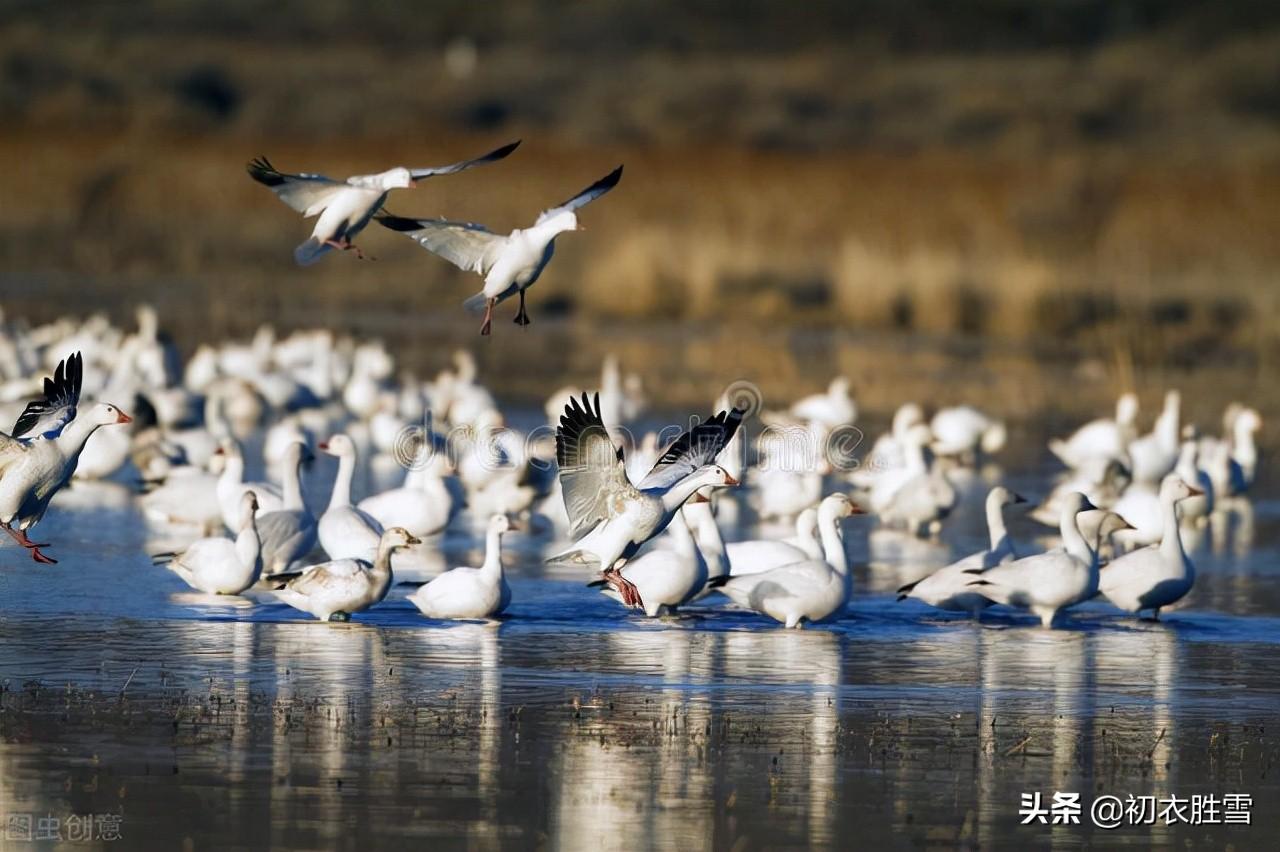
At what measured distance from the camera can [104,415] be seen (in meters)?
12.1

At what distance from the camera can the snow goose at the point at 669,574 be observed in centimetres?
1280

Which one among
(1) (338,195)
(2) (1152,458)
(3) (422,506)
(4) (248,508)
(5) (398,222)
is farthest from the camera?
(2) (1152,458)

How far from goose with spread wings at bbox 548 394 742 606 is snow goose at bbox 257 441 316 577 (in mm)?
2198

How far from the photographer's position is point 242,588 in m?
13.0

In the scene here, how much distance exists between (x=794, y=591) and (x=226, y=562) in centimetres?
301

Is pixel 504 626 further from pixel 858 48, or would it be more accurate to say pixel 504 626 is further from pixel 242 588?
pixel 858 48

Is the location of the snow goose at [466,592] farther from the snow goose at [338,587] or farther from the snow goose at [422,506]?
the snow goose at [422,506]

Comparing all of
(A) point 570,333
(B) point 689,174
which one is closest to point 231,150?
(B) point 689,174

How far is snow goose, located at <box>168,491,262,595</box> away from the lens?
12.9 metres

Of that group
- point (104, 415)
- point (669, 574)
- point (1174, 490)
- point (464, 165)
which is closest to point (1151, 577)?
point (1174, 490)

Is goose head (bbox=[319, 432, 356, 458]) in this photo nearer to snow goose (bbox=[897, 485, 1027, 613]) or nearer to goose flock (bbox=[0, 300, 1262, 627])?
goose flock (bbox=[0, 300, 1262, 627])

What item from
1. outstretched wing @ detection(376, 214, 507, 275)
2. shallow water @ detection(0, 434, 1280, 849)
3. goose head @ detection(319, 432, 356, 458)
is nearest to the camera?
shallow water @ detection(0, 434, 1280, 849)

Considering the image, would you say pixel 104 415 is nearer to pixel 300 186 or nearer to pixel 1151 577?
pixel 300 186

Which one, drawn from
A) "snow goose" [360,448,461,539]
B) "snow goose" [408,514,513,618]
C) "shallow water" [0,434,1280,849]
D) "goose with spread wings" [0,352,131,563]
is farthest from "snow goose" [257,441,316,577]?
"goose with spread wings" [0,352,131,563]
